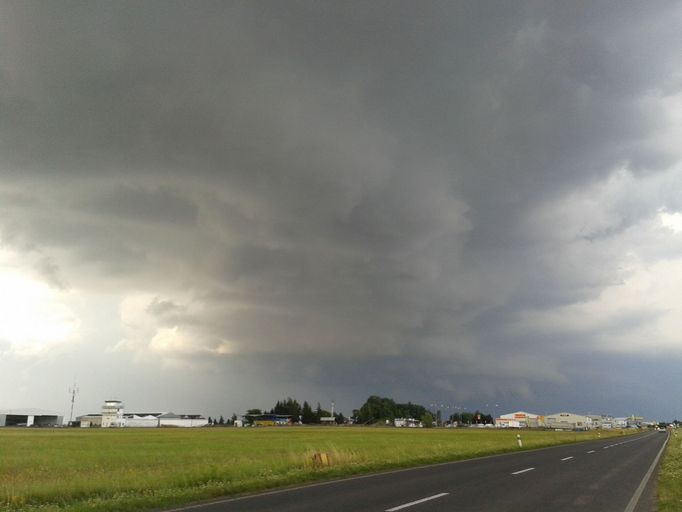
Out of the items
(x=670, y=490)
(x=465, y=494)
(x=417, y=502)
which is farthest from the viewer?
(x=670, y=490)

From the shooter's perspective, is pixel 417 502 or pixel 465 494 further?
pixel 465 494

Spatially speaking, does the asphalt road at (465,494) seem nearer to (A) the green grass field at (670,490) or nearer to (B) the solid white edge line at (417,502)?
(B) the solid white edge line at (417,502)

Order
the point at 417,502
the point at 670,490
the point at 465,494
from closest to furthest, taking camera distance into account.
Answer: the point at 417,502
the point at 465,494
the point at 670,490

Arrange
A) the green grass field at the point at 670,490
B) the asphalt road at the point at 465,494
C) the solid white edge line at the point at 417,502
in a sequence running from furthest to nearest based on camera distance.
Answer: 1. the green grass field at the point at 670,490
2. the asphalt road at the point at 465,494
3. the solid white edge line at the point at 417,502

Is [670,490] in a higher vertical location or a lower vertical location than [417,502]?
lower

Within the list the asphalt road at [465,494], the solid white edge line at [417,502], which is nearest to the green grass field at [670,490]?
the asphalt road at [465,494]

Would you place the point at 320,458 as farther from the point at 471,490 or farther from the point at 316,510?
the point at 316,510

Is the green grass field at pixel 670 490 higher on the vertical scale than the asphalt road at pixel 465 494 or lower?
lower

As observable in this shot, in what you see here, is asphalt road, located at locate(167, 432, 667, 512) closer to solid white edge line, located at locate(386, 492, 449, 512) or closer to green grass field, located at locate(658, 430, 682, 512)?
solid white edge line, located at locate(386, 492, 449, 512)

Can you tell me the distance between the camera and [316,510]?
13797 mm

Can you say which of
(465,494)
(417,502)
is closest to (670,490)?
(465,494)

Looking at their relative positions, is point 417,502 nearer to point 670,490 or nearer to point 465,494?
point 465,494

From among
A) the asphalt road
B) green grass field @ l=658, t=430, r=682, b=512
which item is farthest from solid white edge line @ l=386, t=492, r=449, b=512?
green grass field @ l=658, t=430, r=682, b=512

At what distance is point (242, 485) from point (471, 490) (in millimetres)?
8035
